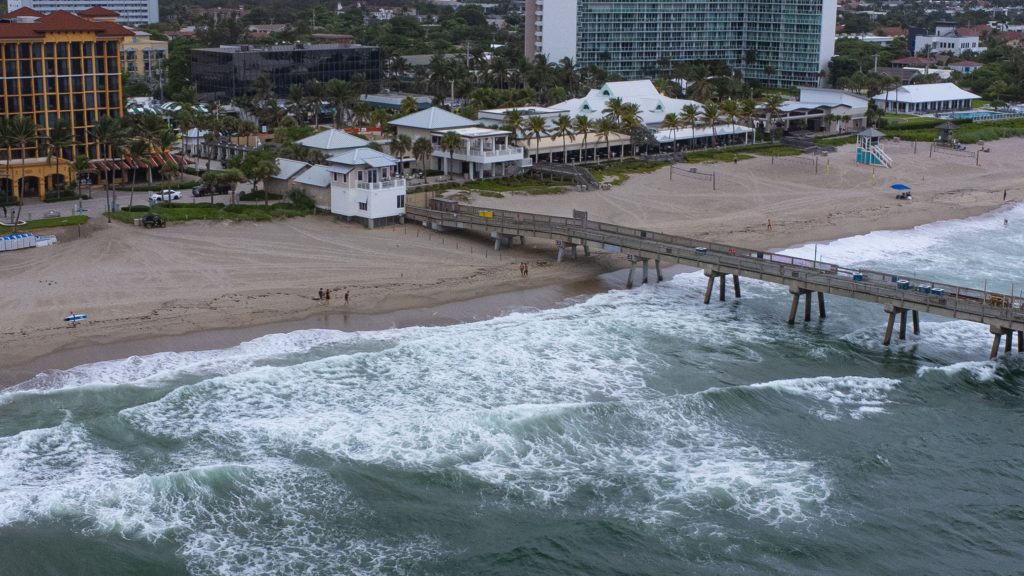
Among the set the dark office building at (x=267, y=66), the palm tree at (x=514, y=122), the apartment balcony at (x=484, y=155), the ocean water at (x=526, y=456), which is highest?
the dark office building at (x=267, y=66)

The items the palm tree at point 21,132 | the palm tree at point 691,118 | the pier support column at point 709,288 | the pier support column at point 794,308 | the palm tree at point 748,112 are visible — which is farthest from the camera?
the palm tree at point 748,112

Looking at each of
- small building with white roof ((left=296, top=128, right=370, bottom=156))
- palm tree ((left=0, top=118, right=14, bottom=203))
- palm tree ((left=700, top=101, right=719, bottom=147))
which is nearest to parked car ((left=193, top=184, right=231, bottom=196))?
small building with white roof ((left=296, top=128, right=370, bottom=156))

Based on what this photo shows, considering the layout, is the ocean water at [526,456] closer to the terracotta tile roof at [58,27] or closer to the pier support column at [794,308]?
the pier support column at [794,308]

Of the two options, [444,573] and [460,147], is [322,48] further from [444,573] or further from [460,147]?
[444,573]

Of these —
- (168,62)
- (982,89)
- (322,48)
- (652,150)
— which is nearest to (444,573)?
(652,150)

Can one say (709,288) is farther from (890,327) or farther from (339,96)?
(339,96)

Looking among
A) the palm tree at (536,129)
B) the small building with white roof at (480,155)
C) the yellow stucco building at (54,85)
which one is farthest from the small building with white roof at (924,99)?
the yellow stucco building at (54,85)

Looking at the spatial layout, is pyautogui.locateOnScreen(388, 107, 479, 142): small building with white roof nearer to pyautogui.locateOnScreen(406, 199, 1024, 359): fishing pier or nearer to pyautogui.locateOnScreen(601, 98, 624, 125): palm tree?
pyautogui.locateOnScreen(601, 98, 624, 125): palm tree
